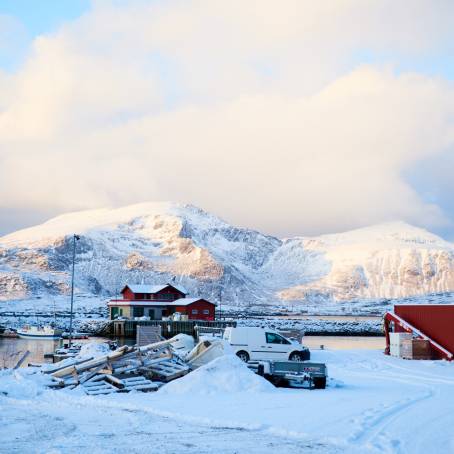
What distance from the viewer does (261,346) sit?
26625 mm

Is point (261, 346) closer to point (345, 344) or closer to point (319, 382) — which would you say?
point (319, 382)

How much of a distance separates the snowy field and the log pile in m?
0.77

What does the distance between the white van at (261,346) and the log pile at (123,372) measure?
523cm

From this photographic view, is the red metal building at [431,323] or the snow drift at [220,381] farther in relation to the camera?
the red metal building at [431,323]

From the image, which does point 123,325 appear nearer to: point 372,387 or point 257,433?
point 372,387

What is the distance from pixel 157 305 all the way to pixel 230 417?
67.7 meters

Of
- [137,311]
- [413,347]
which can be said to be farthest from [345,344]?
[413,347]

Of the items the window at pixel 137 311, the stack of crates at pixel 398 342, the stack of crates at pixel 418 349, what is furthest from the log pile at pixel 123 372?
the window at pixel 137 311

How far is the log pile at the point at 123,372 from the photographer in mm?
18266

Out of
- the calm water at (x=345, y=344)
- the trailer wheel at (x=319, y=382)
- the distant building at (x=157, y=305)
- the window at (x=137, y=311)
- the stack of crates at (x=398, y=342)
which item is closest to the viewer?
the trailer wheel at (x=319, y=382)

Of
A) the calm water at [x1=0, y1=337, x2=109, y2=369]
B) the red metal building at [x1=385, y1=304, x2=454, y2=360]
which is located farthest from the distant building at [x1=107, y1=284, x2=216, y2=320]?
the red metal building at [x1=385, y1=304, x2=454, y2=360]

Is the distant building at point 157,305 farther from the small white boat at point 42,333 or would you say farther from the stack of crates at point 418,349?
the stack of crates at point 418,349

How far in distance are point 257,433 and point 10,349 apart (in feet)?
152

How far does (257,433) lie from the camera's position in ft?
39.7
